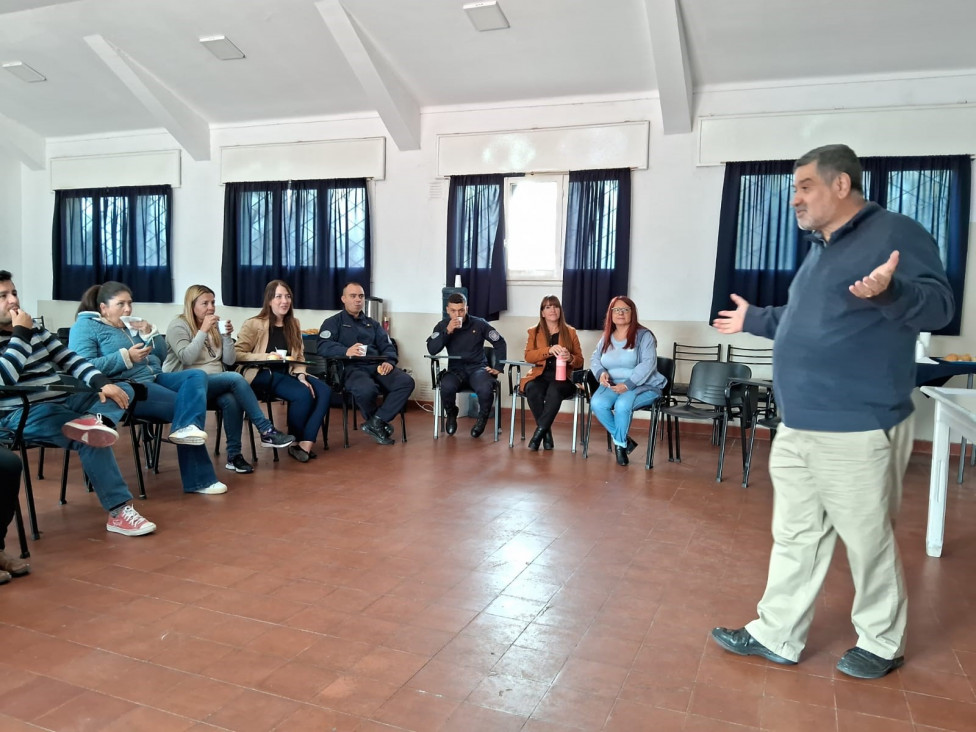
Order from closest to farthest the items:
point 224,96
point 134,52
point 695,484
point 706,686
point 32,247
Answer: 1. point 706,686
2. point 695,484
3. point 134,52
4. point 224,96
5. point 32,247

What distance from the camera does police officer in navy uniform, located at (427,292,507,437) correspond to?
577 centimetres

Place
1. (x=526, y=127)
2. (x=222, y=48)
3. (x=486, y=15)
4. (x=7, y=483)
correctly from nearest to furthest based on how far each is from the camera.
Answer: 1. (x=7, y=483)
2. (x=486, y=15)
3. (x=222, y=48)
4. (x=526, y=127)

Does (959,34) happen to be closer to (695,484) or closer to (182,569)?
(695,484)

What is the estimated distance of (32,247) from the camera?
9.05 m

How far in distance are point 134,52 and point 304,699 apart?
6724mm

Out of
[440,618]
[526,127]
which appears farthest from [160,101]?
[440,618]

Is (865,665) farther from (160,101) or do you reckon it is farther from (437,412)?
(160,101)

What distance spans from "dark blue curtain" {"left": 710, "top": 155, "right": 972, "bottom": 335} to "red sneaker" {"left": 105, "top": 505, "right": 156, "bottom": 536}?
466 centimetres

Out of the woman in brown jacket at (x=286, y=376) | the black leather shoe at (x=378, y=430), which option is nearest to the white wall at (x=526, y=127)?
the black leather shoe at (x=378, y=430)

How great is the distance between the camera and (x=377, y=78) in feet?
20.8

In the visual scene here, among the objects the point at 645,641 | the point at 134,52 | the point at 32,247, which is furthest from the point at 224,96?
the point at 645,641

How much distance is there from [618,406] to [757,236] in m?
2.19

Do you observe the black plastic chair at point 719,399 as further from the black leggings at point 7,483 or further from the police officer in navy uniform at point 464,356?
the black leggings at point 7,483

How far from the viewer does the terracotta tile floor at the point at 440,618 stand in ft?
6.30
